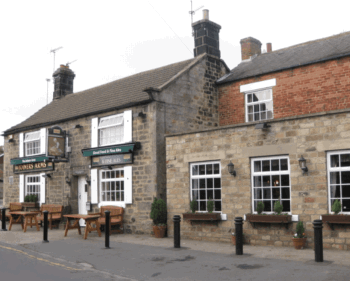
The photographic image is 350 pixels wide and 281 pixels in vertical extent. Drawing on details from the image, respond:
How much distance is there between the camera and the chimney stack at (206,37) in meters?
16.7

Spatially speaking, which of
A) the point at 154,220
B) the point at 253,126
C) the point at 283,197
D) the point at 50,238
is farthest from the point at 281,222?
the point at 50,238

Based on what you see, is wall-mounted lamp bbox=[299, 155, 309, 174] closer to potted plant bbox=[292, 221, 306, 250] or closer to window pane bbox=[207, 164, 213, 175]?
potted plant bbox=[292, 221, 306, 250]

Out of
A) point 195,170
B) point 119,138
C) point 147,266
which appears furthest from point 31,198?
point 147,266

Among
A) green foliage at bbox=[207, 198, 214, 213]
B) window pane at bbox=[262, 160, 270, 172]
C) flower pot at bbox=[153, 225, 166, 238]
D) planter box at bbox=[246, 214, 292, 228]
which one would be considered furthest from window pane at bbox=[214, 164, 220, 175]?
flower pot at bbox=[153, 225, 166, 238]

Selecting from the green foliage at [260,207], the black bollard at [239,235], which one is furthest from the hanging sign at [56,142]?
the black bollard at [239,235]

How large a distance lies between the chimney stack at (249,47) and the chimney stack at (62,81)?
376 inches

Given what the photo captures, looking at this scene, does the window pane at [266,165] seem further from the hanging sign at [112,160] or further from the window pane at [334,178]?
the hanging sign at [112,160]

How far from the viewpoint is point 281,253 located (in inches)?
376

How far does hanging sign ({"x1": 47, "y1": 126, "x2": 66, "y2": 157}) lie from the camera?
16.2m

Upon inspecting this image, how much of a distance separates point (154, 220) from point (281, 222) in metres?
4.24

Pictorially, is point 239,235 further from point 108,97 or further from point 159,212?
point 108,97

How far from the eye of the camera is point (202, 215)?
38.8ft

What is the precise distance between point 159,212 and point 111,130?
13.2ft

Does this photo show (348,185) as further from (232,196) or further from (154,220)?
(154,220)
